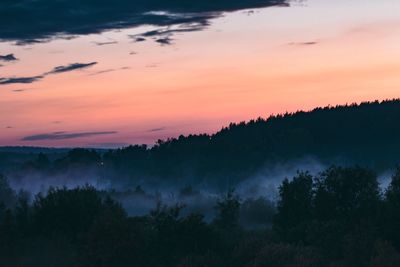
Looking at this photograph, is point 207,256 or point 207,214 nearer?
point 207,256

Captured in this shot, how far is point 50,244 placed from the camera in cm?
6172

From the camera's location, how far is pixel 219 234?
59625mm

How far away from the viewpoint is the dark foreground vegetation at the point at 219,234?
52.3 meters

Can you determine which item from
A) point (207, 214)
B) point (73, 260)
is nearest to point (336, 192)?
point (73, 260)

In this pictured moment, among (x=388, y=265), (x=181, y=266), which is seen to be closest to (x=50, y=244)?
(x=181, y=266)

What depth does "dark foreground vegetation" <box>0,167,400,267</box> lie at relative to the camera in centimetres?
5231

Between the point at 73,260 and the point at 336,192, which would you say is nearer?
the point at 73,260

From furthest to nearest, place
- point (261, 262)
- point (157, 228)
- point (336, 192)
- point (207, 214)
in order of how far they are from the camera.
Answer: point (207, 214)
point (336, 192)
point (157, 228)
point (261, 262)

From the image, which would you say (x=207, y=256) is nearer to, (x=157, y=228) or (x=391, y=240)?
(x=157, y=228)

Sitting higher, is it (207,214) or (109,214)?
(109,214)

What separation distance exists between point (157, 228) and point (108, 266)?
17.9 feet

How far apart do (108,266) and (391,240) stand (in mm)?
19262

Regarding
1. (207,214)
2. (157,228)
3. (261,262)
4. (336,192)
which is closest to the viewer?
(261,262)

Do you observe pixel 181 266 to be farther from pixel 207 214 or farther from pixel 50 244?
pixel 207 214
